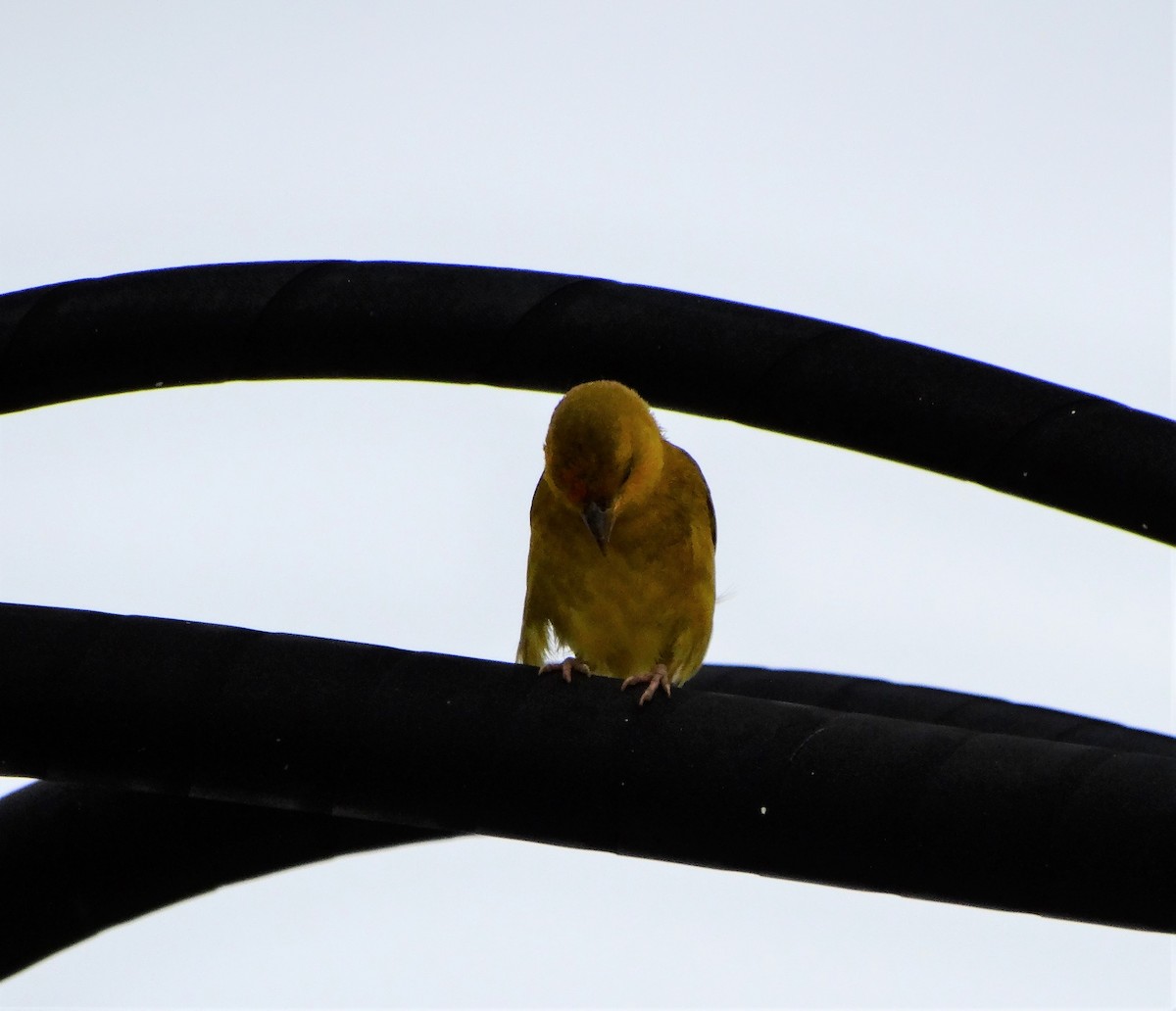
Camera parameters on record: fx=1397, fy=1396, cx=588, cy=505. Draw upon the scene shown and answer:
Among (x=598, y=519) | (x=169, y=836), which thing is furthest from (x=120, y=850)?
(x=598, y=519)

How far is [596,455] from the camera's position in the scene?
4.61 metres

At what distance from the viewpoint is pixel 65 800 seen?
696 centimetres

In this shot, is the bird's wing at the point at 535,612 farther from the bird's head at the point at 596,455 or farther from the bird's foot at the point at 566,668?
the bird's foot at the point at 566,668

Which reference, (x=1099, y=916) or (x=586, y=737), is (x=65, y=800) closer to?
(x=586, y=737)

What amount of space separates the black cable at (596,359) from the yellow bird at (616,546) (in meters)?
0.90

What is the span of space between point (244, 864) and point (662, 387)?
3541 millimetres

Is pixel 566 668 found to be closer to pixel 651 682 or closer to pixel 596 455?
pixel 651 682

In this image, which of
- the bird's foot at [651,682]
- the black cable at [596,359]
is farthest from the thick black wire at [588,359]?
the bird's foot at [651,682]

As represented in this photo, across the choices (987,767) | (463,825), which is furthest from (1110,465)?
(463,825)

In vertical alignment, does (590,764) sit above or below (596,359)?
below

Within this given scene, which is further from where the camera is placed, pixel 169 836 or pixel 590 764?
pixel 169 836

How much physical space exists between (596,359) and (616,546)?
148 centimetres

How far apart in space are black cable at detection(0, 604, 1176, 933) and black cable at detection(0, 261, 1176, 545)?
8.30ft

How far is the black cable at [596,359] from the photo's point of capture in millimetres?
5875
